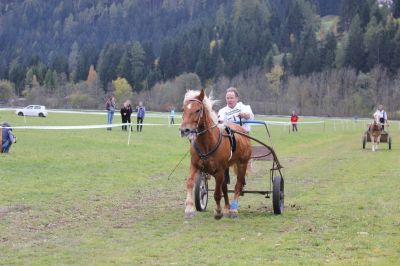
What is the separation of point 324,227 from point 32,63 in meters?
165

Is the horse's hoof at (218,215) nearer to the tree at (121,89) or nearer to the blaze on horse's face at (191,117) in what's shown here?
the blaze on horse's face at (191,117)

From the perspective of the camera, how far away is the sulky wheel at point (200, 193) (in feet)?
37.1

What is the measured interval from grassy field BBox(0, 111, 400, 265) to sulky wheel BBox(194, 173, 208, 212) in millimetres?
342

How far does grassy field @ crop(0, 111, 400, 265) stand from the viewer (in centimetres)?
789

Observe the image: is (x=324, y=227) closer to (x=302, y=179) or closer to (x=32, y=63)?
(x=302, y=179)

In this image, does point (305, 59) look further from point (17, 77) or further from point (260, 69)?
point (17, 77)

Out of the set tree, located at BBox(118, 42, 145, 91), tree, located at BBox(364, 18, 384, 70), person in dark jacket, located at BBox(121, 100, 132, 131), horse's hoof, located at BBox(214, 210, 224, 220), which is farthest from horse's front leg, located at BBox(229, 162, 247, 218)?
tree, located at BBox(118, 42, 145, 91)

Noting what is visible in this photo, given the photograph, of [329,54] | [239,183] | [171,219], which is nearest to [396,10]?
[329,54]

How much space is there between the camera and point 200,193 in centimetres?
1152

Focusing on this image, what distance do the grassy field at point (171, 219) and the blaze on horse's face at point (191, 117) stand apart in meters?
1.41

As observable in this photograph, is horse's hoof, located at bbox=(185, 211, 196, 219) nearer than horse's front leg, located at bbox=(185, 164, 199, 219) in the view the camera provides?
No

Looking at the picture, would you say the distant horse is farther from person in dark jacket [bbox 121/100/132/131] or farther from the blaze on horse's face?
the blaze on horse's face

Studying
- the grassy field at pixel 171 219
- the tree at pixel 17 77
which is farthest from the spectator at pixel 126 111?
the tree at pixel 17 77

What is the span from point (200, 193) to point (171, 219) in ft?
3.11
